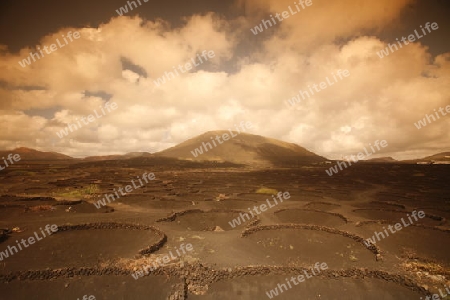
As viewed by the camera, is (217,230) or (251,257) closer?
(251,257)

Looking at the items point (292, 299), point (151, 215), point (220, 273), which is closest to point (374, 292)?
point (292, 299)

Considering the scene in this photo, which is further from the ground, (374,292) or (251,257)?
(251,257)

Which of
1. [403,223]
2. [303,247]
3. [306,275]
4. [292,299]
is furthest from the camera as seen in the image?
[403,223]

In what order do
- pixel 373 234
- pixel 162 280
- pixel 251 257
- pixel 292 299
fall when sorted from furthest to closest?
pixel 373 234 < pixel 251 257 < pixel 162 280 < pixel 292 299

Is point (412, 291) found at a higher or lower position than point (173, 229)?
lower

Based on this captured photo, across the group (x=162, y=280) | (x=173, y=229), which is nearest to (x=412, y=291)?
(x=162, y=280)

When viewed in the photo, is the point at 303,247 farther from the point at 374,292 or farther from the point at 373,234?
the point at 373,234

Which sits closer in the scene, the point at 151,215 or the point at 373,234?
the point at 373,234

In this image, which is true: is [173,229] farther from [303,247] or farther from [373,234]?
[373,234]

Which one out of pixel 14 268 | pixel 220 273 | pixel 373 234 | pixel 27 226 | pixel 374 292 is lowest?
pixel 373 234
